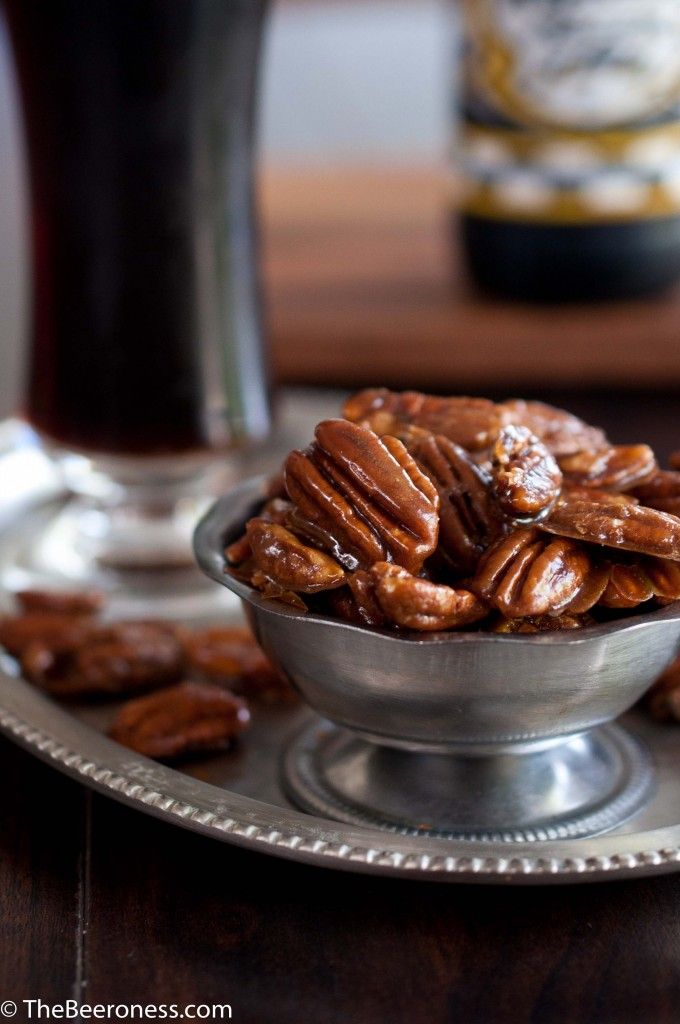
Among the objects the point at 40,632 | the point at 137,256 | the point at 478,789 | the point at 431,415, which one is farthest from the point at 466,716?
the point at 137,256

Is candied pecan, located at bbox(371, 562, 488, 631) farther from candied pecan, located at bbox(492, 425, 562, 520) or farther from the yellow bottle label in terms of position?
the yellow bottle label

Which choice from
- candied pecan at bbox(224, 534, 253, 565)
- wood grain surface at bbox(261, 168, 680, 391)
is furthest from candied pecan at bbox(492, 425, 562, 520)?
wood grain surface at bbox(261, 168, 680, 391)

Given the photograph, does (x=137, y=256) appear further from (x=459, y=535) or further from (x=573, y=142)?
(x=573, y=142)

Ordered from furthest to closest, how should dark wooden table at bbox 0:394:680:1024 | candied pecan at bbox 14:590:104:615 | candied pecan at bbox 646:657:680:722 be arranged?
candied pecan at bbox 14:590:104:615, candied pecan at bbox 646:657:680:722, dark wooden table at bbox 0:394:680:1024

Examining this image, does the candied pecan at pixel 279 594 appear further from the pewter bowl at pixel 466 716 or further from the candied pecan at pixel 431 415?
the candied pecan at pixel 431 415

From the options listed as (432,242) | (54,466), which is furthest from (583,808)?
(432,242)
